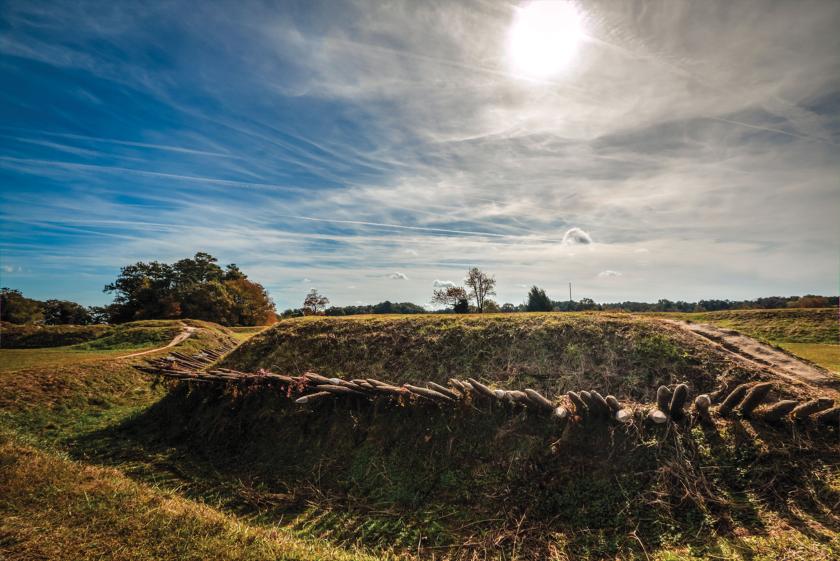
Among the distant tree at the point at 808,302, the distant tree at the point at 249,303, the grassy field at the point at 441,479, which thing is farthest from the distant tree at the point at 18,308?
the distant tree at the point at 808,302

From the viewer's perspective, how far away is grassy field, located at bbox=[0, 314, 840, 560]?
409cm

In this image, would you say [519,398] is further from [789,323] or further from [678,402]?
[789,323]

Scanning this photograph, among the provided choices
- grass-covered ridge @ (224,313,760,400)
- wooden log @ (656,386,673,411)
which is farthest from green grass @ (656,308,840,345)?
wooden log @ (656,386,673,411)

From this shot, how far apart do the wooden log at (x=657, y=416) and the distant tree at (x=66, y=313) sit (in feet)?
265

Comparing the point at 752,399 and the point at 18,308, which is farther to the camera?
the point at 18,308

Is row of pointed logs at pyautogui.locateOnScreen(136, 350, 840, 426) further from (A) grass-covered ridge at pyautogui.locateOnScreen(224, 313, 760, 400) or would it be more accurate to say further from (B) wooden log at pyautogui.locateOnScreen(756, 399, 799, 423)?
(A) grass-covered ridge at pyautogui.locateOnScreen(224, 313, 760, 400)

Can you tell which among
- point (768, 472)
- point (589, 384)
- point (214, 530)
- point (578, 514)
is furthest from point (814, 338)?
point (214, 530)

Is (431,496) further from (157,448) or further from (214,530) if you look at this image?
(157,448)

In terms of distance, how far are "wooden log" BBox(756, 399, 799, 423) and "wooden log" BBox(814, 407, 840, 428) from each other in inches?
9.9

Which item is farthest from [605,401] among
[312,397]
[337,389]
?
[312,397]

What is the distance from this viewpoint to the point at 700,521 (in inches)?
160

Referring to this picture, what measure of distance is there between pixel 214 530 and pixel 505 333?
8.32 meters

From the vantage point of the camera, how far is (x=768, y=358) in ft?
27.7

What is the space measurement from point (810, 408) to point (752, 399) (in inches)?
23.6
